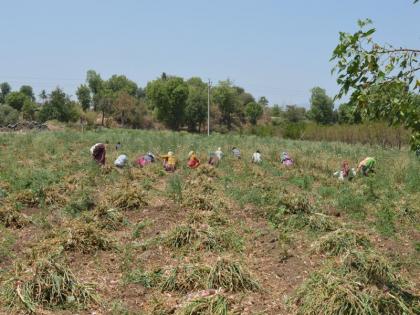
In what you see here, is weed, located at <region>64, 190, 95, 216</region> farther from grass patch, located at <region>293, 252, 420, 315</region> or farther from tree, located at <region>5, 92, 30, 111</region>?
tree, located at <region>5, 92, 30, 111</region>

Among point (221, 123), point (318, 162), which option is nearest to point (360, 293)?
point (318, 162)

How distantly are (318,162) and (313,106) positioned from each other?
2280 inches

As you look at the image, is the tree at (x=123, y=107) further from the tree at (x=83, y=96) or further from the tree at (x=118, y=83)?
the tree at (x=118, y=83)

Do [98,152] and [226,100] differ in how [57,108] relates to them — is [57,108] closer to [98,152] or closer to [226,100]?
[226,100]

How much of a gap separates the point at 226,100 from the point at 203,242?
2523 inches

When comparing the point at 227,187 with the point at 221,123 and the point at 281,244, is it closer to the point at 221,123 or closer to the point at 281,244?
the point at 281,244

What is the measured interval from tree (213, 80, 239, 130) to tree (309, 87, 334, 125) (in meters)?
11.5

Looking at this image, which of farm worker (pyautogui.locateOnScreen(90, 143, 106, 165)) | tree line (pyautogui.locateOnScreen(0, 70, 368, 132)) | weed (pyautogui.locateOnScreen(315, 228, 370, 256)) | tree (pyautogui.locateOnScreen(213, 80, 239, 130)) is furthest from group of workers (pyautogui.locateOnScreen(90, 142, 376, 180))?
tree (pyautogui.locateOnScreen(213, 80, 239, 130))

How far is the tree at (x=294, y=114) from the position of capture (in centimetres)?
7850

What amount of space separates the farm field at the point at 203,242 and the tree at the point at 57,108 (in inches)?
1502

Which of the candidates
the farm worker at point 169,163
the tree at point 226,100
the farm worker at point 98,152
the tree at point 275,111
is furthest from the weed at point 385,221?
the tree at point 275,111

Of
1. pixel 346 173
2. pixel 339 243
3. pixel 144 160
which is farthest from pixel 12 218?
pixel 346 173

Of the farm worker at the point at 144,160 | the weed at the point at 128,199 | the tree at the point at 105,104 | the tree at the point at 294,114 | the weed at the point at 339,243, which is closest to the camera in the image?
the weed at the point at 339,243

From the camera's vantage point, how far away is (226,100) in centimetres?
7069
